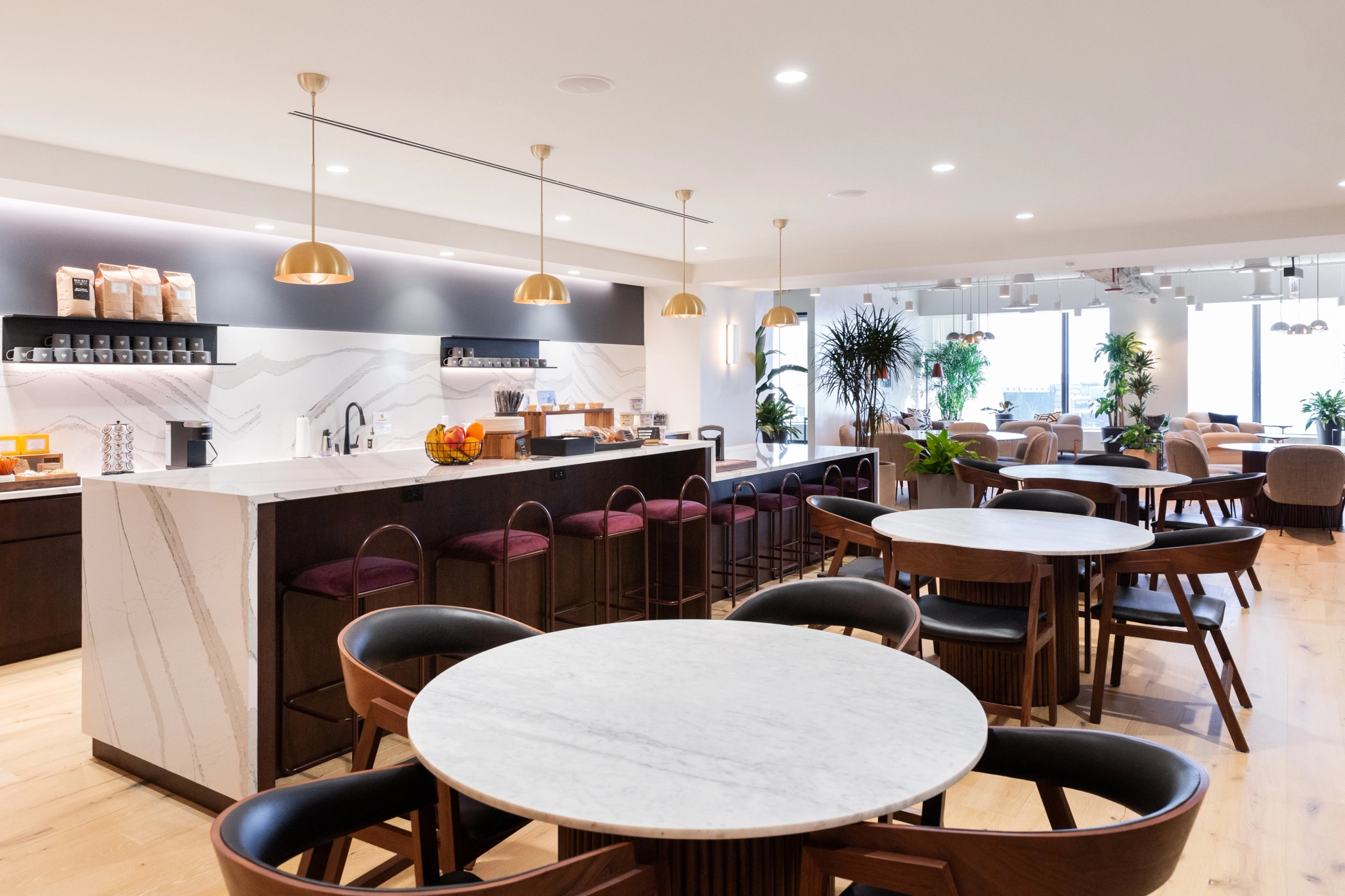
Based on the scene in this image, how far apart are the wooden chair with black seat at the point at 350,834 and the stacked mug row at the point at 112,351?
431cm

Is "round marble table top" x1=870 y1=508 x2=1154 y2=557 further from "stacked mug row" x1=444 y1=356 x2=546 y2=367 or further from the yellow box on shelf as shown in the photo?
the yellow box on shelf

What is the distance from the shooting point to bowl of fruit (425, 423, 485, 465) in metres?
→ 3.64

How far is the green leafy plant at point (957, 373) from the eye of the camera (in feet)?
52.0

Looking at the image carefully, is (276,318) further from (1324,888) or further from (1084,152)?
(1324,888)

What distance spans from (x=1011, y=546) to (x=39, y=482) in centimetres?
469

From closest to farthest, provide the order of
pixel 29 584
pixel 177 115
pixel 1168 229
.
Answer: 1. pixel 177 115
2. pixel 29 584
3. pixel 1168 229

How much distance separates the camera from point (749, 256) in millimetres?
8438

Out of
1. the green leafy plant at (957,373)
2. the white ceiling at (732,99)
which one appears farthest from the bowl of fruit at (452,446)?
the green leafy plant at (957,373)

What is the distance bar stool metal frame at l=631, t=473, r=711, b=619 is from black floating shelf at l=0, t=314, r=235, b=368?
3051 millimetres

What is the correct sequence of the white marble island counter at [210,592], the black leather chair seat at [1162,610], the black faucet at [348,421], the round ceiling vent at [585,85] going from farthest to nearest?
the black faucet at [348,421] < the round ceiling vent at [585,85] < the black leather chair seat at [1162,610] < the white marble island counter at [210,592]

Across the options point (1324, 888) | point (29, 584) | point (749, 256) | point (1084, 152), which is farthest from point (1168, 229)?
point (29, 584)

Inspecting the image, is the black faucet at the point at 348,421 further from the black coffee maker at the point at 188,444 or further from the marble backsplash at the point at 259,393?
the black coffee maker at the point at 188,444

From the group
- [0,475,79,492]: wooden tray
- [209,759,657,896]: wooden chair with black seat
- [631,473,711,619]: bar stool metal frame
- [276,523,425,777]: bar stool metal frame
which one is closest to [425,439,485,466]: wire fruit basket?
[276,523,425,777]: bar stool metal frame

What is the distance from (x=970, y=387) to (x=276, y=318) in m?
12.8
